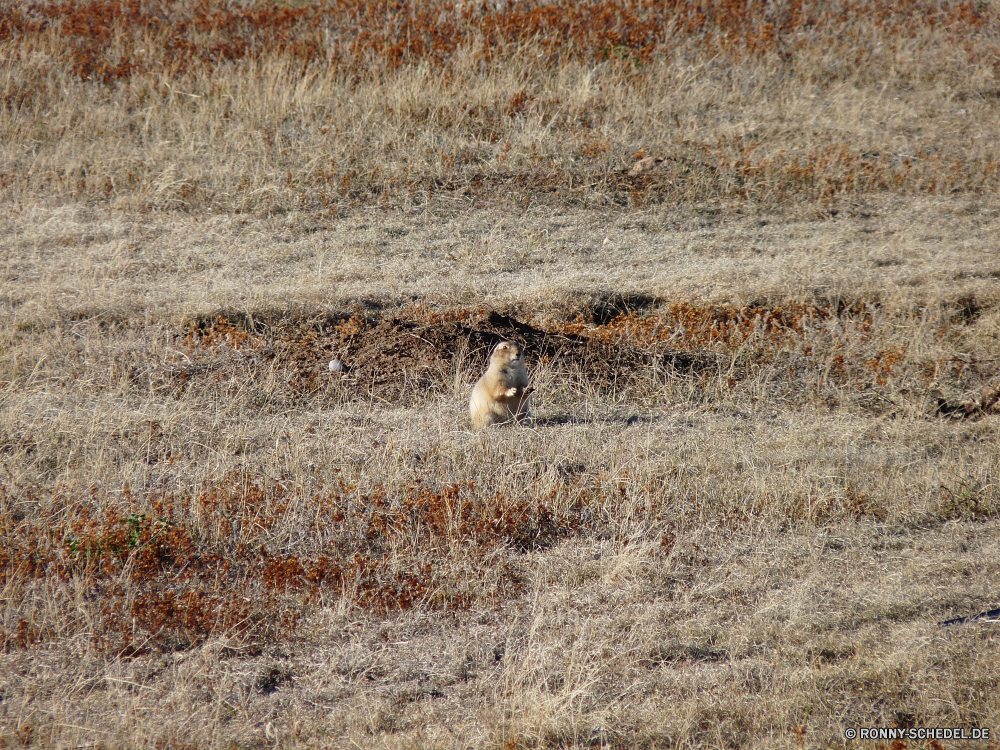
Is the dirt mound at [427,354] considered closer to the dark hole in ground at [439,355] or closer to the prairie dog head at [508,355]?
the dark hole in ground at [439,355]

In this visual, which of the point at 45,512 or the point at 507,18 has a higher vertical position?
the point at 507,18

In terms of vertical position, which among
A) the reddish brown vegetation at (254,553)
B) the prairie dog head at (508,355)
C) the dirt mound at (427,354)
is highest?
the prairie dog head at (508,355)

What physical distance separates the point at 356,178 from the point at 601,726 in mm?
9377

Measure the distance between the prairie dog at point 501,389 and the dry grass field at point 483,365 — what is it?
287 millimetres

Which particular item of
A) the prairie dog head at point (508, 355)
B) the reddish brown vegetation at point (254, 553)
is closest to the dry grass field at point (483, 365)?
the reddish brown vegetation at point (254, 553)

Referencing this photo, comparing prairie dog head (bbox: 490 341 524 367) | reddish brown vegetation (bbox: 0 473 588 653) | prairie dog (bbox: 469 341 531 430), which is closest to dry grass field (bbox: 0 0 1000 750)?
reddish brown vegetation (bbox: 0 473 588 653)

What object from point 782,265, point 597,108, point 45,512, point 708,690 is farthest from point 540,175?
point 708,690

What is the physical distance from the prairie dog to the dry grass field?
0.94ft

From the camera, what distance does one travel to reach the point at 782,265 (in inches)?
377

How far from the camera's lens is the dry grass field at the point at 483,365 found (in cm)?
382

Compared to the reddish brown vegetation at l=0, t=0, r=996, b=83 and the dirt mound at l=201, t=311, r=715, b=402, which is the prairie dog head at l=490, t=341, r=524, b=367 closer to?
the dirt mound at l=201, t=311, r=715, b=402

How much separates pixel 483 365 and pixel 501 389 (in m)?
1.33

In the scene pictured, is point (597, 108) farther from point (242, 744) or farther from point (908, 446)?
point (242, 744)

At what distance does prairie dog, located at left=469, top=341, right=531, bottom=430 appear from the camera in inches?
240
